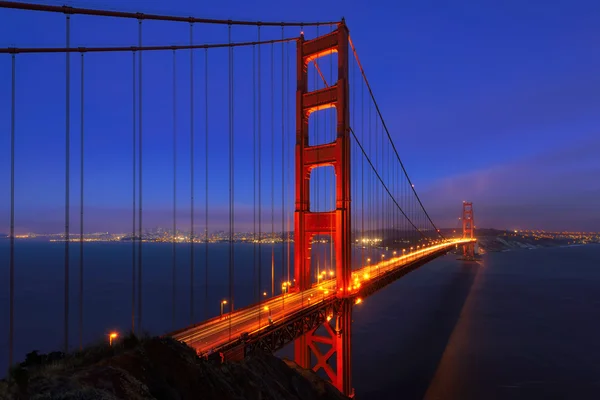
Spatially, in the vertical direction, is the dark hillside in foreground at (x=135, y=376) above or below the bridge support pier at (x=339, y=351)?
above

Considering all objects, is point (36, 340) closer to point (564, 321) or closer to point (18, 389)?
point (18, 389)

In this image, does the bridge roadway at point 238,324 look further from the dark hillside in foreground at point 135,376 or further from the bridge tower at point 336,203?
the bridge tower at point 336,203

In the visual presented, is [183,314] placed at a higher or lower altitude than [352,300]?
lower

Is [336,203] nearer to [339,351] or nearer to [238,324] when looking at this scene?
[339,351]

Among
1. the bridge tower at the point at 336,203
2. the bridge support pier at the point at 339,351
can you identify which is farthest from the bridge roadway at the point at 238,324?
the bridge tower at the point at 336,203

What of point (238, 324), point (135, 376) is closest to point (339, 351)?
point (238, 324)

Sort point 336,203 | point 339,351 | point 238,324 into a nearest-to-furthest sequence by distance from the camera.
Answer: point 238,324
point 339,351
point 336,203

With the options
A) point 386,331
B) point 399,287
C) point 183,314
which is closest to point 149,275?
point 183,314
